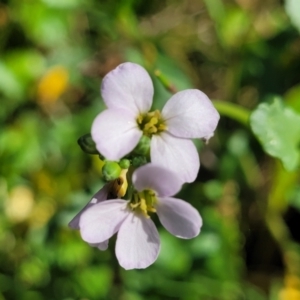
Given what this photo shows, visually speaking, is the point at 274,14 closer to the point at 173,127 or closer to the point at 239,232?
the point at 239,232

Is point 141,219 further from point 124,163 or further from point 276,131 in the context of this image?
point 276,131

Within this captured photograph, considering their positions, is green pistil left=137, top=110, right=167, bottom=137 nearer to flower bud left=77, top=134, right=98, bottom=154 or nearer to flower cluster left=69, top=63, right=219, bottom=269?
flower cluster left=69, top=63, right=219, bottom=269

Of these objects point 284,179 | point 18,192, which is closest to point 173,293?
point 284,179

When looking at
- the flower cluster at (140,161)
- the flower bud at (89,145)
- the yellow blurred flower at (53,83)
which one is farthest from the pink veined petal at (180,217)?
the yellow blurred flower at (53,83)

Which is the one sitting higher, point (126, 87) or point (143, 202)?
point (126, 87)

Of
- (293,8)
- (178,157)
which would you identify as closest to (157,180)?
(178,157)

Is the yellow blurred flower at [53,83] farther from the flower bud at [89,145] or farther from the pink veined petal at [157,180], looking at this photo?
the pink veined petal at [157,180]
